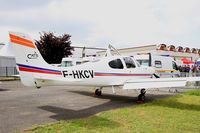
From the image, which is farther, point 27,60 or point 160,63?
point 160,63

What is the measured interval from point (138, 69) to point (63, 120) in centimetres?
627

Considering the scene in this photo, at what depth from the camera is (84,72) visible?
440 inches

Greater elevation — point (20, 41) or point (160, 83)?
point (20, 41)

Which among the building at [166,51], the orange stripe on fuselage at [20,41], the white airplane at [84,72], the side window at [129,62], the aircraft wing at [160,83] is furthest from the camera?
the building at [166,51]

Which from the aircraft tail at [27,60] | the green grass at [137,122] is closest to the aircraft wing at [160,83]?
the green grass at [137,122]

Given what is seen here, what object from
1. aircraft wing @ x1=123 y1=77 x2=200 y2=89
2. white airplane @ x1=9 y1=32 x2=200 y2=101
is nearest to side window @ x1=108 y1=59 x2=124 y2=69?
white airplane @ x1=9 y1=32 x2=200 y2=101

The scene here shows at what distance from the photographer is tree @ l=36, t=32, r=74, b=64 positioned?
3990cm

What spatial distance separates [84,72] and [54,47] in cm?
3036

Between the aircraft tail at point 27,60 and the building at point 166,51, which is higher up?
the building at point 166,51

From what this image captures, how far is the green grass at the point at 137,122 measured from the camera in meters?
6.74

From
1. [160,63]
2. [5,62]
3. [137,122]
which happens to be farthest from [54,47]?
[137,122]

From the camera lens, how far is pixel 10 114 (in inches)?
356

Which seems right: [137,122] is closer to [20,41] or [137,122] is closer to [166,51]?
[20,41]

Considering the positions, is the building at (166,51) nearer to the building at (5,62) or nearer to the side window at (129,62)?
the building at (5,62)
